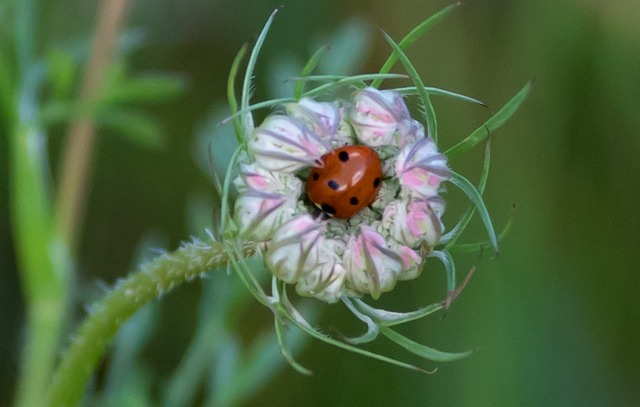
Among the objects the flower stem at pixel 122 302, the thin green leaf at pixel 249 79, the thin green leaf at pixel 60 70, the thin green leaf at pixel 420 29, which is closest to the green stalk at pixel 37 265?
the thin green leaf at pixel 60 70

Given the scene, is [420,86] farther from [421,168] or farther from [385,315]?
[385,315]

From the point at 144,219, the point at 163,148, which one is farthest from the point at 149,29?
the point at 144,219

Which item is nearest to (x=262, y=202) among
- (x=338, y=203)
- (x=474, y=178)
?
(x=338, y=203)

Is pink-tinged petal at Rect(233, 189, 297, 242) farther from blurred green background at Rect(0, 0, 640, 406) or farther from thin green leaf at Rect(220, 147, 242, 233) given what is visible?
blurred green background at Rect(0, 0, 640, 406)

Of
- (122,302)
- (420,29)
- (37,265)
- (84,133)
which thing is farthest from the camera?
(84,133)

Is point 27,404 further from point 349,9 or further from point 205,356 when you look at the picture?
point 349,9

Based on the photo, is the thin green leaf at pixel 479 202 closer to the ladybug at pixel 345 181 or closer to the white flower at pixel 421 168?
the white flower at pixel 421 168
